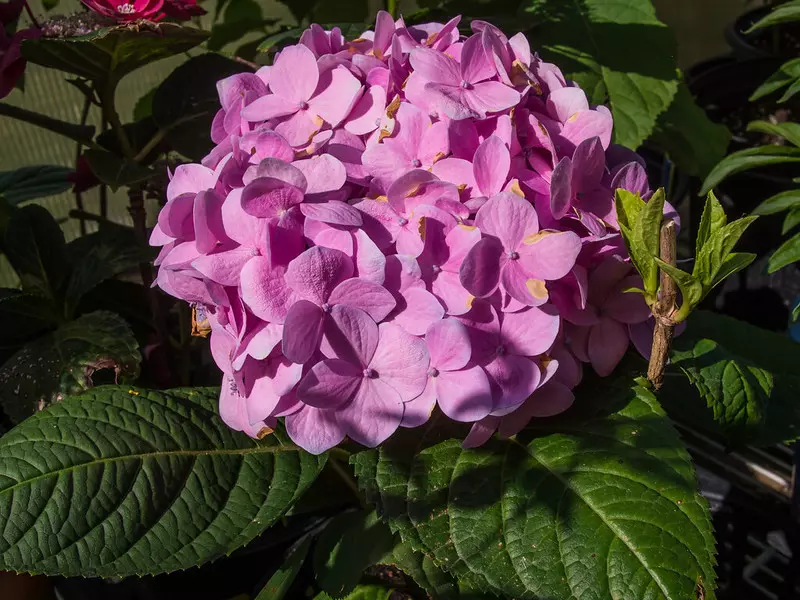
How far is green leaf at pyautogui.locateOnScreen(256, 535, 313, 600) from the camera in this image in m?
0.86

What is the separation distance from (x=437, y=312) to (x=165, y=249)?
0.89 feet

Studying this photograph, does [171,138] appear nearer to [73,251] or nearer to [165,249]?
[73,251]

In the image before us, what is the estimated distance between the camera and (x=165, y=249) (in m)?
0.67

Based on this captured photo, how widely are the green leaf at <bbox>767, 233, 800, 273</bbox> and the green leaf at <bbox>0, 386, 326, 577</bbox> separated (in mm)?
646

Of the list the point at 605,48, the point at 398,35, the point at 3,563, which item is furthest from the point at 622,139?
the point at 3,563

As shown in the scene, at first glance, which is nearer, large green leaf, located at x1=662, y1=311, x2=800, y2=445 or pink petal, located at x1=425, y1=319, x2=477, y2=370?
pink petal, located at x1=425, y1=319, x2=477, y2=370

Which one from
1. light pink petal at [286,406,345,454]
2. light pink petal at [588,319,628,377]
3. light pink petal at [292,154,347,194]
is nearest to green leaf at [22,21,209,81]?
light pink petal at [292,154,347,194]

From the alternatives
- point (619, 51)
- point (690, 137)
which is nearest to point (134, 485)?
point (619, 51)

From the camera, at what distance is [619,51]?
4.24 feet

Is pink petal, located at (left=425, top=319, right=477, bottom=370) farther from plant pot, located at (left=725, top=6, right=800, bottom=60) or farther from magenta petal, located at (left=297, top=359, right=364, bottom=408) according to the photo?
plant pot, located at (left=725, top=6, right=800, bottom=60)

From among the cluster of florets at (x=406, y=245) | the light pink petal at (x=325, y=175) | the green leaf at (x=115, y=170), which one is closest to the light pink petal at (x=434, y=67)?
the cluster of florets at (x=406, y=245)

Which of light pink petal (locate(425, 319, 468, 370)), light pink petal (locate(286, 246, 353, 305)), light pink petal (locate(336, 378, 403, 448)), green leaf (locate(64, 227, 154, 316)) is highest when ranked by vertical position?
light pink petal (locate(286, 246, 353, 305))

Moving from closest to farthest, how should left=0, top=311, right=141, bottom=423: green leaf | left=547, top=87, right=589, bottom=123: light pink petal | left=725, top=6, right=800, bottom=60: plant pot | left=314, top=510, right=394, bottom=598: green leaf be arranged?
left=547, top=87, right=589, bottom=123: light pink petal
left=314, top=510, right=394, bottom=598: green leaf
left=0, top=311, right=141, bottom=423: green leaf
left=725, top=6, right=800, bottom=60: plant pot

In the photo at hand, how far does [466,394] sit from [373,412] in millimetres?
74
